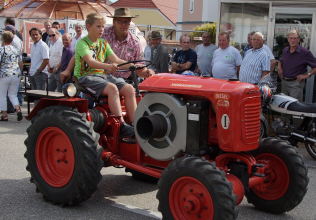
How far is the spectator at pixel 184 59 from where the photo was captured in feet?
29.8

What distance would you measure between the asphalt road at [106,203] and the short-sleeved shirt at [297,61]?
281 cm

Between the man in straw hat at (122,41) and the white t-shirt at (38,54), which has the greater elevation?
the man in straw hat at (122,41)

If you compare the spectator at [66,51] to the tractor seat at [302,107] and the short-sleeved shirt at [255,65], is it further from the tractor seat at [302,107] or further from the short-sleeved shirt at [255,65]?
the tractor seat at [302,107]

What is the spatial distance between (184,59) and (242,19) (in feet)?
6.83

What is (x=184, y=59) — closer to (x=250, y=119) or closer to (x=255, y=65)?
(x=255, y=65)

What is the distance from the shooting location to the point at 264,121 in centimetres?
744

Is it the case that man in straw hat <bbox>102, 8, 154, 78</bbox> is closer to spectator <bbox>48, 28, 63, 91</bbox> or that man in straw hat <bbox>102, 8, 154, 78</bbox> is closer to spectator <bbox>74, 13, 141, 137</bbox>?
spectator <bbox>74, 13, 141, 137</bbox>

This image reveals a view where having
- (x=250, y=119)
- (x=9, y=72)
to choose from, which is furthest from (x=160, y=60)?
(x=250, y=119)

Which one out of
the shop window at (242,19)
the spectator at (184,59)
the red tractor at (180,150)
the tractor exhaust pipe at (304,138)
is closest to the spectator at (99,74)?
the red tractor at (180,150)

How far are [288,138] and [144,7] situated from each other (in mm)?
41665

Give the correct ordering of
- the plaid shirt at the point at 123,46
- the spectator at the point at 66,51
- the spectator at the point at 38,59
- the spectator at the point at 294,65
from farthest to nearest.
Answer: the spectator at the point at 38,59 → the spectator at the point at 66,51 → the spectator at the point at 294,65 → the plaid shirt at the point at 123,46

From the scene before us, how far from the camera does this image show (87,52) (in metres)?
4.95

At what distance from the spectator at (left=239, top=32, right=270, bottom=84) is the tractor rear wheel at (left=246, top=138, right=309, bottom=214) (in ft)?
11.6

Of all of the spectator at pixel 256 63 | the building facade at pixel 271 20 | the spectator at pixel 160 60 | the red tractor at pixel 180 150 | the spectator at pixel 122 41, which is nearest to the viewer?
the red tractor at pixel 180 150
